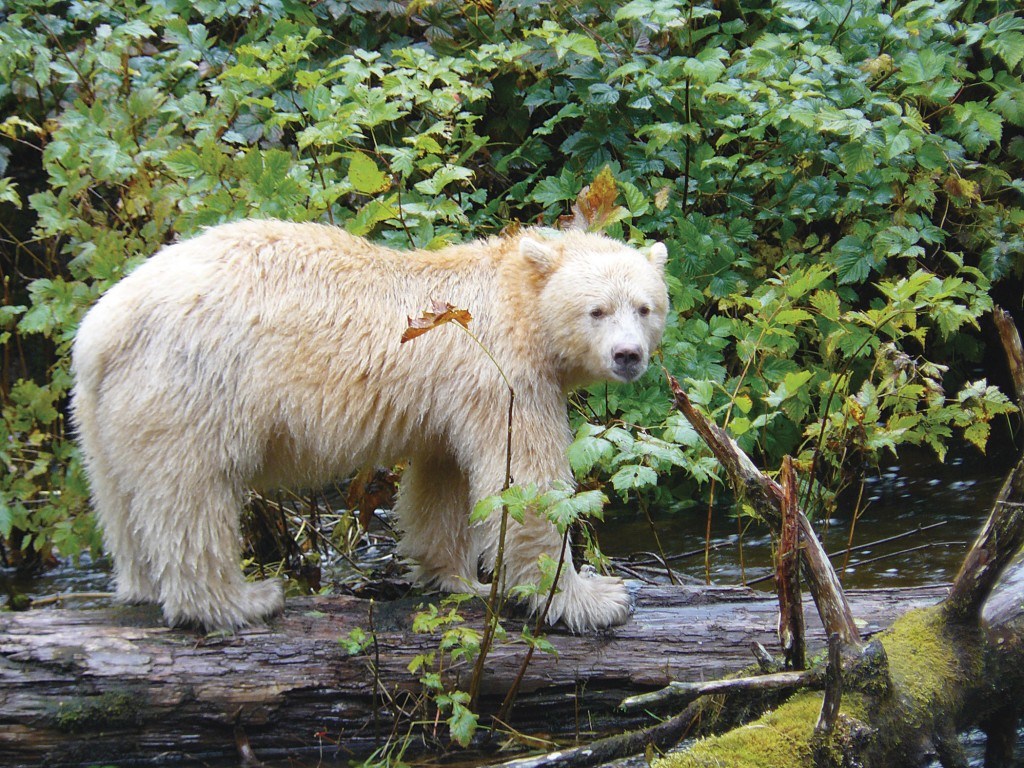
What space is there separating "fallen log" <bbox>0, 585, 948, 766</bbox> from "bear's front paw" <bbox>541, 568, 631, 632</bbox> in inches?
2.6

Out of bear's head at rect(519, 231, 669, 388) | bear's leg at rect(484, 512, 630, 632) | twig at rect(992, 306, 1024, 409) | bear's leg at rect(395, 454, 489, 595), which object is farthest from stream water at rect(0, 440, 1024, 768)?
twig at rect(992, 306, 1024, 409)

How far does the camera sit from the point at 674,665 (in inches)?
188

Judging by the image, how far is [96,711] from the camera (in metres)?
4.39

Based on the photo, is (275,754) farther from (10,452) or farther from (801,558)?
(10,452)

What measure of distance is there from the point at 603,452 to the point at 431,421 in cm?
132

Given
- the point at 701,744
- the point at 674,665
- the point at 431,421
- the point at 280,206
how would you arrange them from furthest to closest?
the point at 280,206 < the point at 431,421 < the point at 674,665 < the point at 701,744

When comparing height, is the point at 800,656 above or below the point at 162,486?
below

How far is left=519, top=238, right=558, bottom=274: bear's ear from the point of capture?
5.17 metres

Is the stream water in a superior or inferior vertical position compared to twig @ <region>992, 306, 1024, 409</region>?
inferior

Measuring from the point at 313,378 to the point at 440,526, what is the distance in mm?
1256

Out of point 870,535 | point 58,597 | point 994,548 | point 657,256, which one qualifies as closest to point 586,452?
point 994,548

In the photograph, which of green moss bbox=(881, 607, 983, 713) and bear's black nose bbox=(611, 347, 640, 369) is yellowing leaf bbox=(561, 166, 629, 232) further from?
green moss bbox=(881, 607, 983, 713)

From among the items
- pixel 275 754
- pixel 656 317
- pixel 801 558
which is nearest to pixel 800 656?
pixel 801 558

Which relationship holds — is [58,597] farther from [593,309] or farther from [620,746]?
[620,746]
